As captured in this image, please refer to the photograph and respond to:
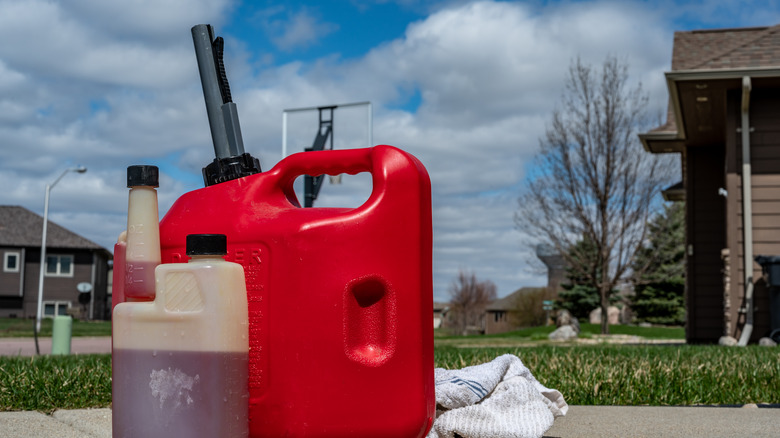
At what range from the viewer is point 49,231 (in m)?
47.2

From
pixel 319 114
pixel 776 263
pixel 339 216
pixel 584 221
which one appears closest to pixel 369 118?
pixel 319 114

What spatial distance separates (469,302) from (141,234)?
168ft

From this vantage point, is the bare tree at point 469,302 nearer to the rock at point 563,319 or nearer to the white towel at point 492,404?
the rock at point 563,319

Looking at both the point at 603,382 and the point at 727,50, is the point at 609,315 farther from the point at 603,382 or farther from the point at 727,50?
the point at 603,382

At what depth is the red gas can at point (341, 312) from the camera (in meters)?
1.86

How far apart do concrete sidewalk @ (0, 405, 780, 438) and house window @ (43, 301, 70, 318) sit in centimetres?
4579

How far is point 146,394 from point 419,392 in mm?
653

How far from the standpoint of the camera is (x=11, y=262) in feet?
149

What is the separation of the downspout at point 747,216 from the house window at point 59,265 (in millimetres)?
43001

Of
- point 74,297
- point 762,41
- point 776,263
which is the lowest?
point 74,297

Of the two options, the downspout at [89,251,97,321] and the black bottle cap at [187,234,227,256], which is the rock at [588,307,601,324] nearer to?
the downspout at [89,251,97,321]

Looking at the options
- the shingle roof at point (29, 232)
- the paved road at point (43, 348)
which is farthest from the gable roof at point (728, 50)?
the shingle roof at point (29, 232)

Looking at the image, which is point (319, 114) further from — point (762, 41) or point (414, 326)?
point (414, 326)

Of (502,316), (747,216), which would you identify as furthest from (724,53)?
(502,316)
